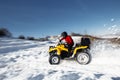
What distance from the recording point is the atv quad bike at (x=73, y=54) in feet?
27.7

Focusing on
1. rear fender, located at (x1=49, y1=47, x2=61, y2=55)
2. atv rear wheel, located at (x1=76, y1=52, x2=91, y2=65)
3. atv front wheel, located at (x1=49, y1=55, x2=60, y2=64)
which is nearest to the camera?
atv rear wheel, located at (x1=76, y1=52, x2=91, y2=65)

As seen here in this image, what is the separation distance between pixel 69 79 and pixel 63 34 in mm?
3300

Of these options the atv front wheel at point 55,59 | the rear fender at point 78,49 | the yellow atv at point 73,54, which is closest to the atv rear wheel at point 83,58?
the yellow atv at point 73,54

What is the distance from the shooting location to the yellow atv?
27.7 ft

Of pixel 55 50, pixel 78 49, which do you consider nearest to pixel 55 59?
pixel 55 50

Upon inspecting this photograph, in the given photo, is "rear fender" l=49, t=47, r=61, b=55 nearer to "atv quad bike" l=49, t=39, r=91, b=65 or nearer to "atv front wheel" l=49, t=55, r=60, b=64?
"atv quad bike" l=49, t=39, r=91, b=65

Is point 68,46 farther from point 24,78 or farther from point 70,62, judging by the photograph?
point 24,78

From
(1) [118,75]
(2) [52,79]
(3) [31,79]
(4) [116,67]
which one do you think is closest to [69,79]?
(2) [52,79]

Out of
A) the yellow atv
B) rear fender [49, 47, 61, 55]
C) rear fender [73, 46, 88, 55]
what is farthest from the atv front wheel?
rear fender [73, 46, 88, 55]

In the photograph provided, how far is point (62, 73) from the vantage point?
22.7ft

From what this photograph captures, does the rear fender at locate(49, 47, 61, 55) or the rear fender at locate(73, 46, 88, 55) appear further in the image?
the rear fender at locate(49, 47, 61, 55)

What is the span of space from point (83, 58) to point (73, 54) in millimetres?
546

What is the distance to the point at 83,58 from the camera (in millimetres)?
8484

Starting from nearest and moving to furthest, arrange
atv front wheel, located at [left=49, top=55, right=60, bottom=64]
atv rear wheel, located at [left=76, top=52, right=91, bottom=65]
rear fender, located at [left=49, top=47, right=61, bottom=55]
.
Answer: atv rear wheel, located at [left=76, top=52, right=91, bottom=65] → atv front wheel, located at [left=49, top=55, right=60, bottom=64] → rear fender, located at [left=49, top=47, right=61, bottom=55]
